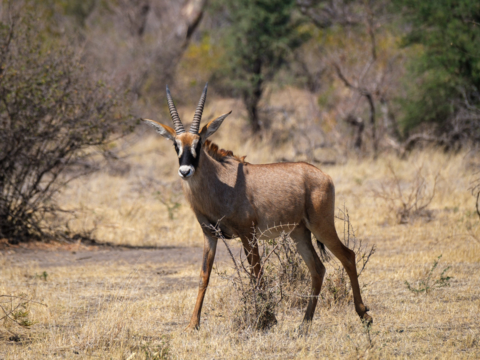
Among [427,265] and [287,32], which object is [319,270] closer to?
[427,265]

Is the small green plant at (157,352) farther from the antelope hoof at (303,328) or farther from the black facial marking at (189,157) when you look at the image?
the black facial marking at (189,157)

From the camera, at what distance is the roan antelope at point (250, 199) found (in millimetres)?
6441

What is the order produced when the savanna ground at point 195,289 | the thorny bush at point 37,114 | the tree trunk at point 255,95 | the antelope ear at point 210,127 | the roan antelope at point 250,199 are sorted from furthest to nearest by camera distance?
the tree trunk at point 255,95 → the thorny bush at point 37,114 → the antelope ear at point 210,127 → the roan antelope at point 250,199 → the savanna ground at point 195,289

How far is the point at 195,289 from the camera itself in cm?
820


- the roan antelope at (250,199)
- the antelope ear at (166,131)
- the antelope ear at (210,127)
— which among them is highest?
the antelope ear at (210,127)

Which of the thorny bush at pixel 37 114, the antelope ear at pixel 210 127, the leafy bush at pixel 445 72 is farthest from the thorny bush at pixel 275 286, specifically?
the leafy bush at pixel 445 72

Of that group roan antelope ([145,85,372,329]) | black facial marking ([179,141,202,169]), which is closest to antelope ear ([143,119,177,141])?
roan antelope ([145,85,372,329])

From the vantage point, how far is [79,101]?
35.5 ft

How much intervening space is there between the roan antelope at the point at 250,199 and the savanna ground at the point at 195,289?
54cm

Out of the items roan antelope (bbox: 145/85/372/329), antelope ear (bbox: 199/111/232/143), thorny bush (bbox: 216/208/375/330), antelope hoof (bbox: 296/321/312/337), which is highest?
antelope ear (bbox: 199/111/232/143)

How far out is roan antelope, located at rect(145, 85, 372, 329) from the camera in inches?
254

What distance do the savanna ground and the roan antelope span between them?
540 millimetres

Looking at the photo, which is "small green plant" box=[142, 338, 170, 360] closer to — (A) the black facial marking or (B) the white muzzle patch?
(B) the white muzzle patch

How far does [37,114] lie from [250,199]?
5588 millimetres
